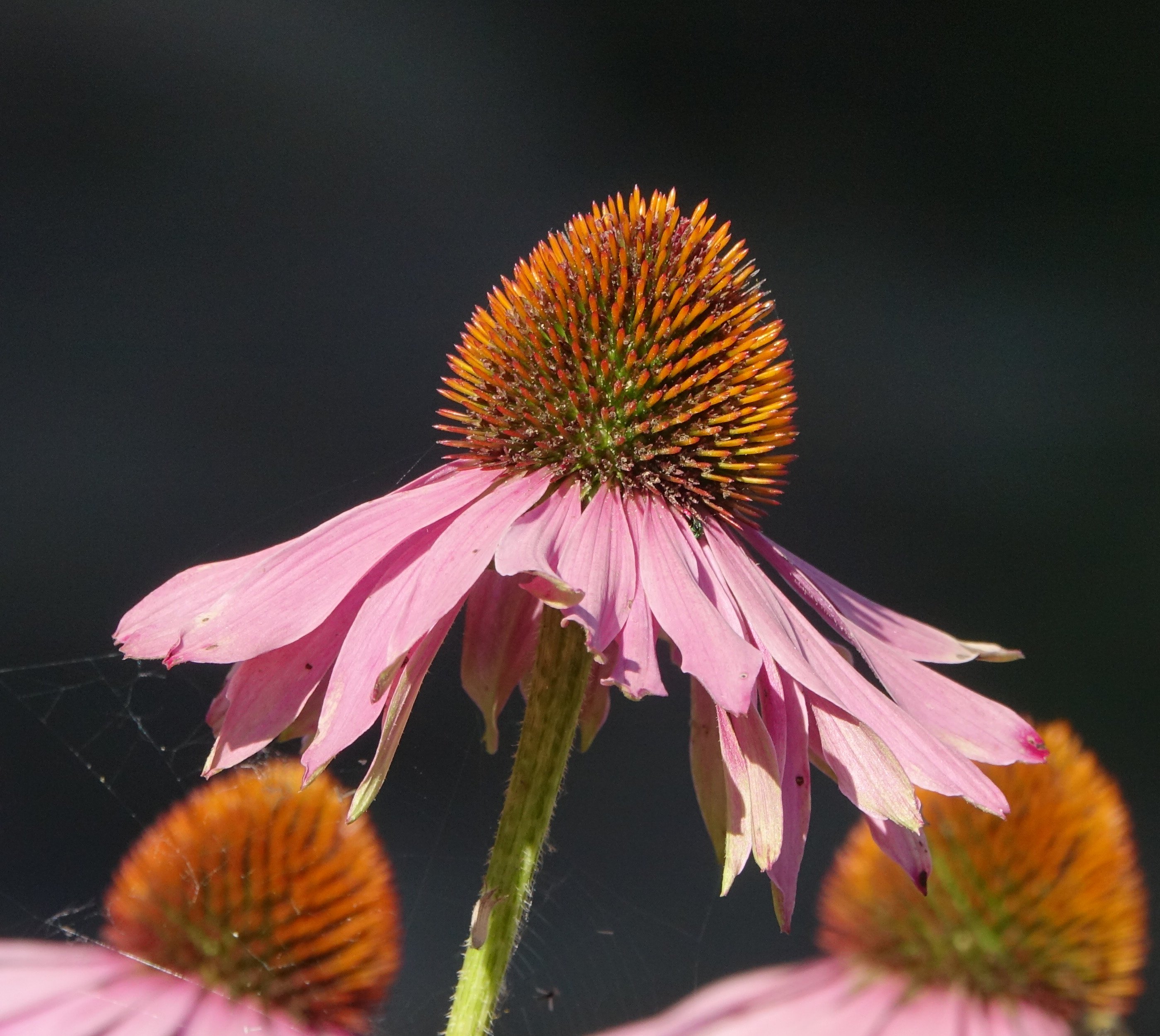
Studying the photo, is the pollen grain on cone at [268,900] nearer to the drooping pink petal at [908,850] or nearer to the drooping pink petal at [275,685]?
the drooping pink petal at [275,685]

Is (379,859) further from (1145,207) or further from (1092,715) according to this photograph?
(1145,207)

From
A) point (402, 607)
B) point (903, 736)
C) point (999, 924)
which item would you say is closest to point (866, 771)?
point (903, 736)

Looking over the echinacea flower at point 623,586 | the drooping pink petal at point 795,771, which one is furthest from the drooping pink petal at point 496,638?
the drooping pink petal at point 795,771

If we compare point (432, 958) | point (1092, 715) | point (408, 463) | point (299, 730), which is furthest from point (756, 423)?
point (1092, 715)

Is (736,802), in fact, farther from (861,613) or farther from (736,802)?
→ (861,613)

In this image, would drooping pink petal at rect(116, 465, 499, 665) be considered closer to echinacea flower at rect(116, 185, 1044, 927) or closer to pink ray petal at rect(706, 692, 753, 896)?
echinacea flower at rect(116, 185, 1044, 927)

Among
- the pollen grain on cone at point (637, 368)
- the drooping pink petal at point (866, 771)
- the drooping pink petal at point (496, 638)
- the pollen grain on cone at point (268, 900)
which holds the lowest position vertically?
the pollen grain on cone at point (268, 900)

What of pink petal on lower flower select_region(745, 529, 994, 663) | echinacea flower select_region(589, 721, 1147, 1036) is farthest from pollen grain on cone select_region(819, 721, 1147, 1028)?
pink petal on lower flower select_region(745, 529, 994, 663)

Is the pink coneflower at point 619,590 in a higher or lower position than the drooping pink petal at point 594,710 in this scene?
higher
